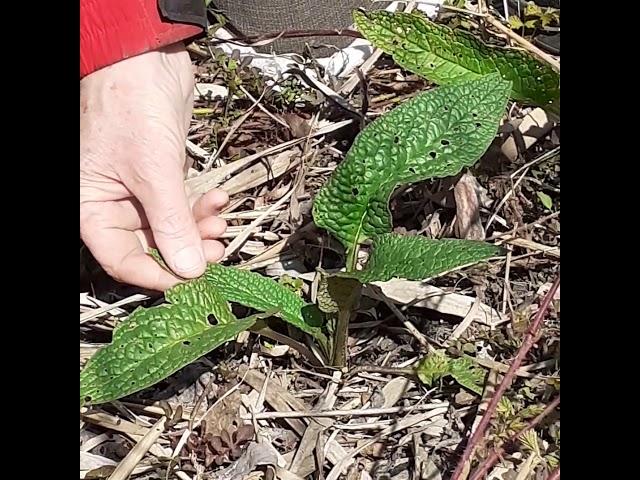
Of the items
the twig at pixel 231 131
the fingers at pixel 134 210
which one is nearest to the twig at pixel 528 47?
the twig at pixel 231 131

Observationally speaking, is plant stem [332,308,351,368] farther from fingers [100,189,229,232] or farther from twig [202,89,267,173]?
twig [202,89,267,173]

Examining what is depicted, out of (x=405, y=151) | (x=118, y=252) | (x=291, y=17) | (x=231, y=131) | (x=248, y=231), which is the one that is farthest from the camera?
(x=291, y=17)

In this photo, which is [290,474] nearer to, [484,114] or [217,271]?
[217,271]

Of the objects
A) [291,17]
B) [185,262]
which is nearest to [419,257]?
[185,262]

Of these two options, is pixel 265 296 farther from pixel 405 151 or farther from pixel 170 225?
pixel 405 151

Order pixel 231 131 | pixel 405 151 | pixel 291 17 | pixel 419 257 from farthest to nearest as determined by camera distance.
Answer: pixel 291 17, pixel 231 131, pixel 405 151, pixel 419 257

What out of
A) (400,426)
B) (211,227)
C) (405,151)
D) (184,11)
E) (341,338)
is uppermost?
(184,11)

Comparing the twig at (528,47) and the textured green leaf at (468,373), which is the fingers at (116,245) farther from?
the twig at (528,47)
